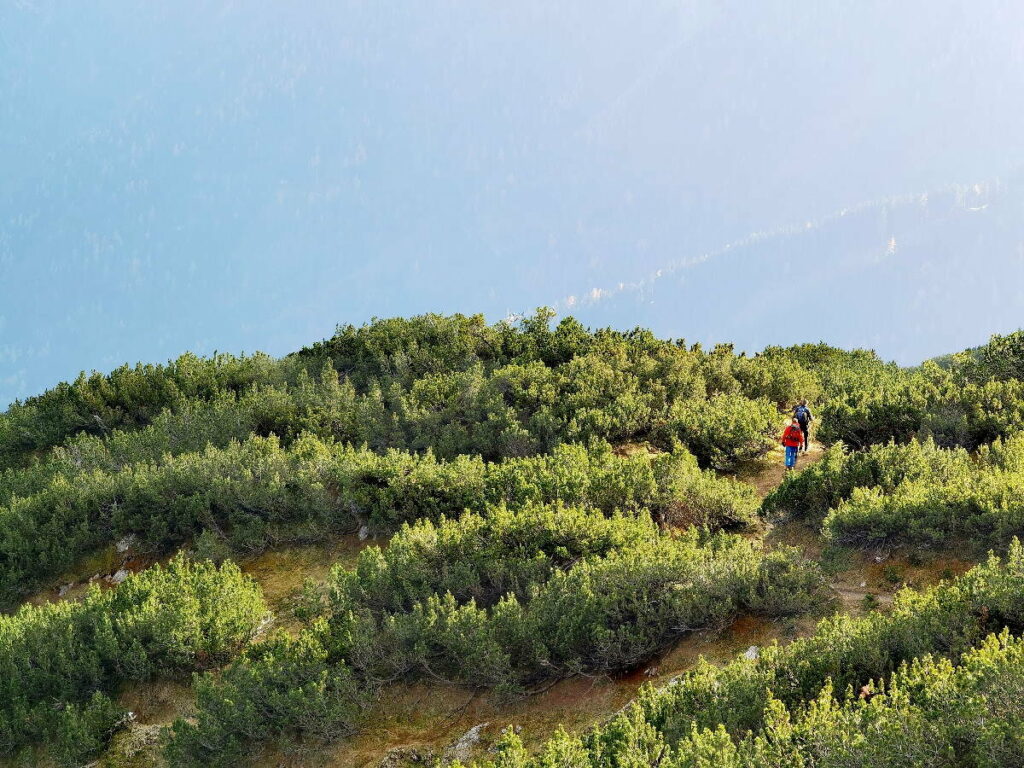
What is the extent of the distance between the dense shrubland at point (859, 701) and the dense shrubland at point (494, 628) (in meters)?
1.42

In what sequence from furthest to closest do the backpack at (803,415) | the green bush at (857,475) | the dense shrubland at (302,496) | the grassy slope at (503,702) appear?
the backpack at (803,415) < the dense shrubland at (302,496) < the green bush at (857,475) < the grassy slope at (503,702)

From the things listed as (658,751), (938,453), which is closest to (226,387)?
(938,453)

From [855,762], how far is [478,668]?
15.2ft

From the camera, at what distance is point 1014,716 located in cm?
481

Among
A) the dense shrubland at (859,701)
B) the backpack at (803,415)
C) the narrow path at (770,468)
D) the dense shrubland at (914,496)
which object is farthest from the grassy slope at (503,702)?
the backpack at (803,415)

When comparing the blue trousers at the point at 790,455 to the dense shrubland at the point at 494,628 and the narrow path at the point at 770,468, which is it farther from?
the dense shrubland at the point at 494,628

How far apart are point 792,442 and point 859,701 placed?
32.7 feet

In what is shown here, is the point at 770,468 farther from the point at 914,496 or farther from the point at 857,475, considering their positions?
the point at 914,496

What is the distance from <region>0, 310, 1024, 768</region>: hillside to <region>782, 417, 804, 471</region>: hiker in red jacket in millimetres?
481

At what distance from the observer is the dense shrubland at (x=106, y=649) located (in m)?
9.89

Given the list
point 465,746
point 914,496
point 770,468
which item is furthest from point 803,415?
point 465,746

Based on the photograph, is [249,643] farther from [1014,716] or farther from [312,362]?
[312,362]

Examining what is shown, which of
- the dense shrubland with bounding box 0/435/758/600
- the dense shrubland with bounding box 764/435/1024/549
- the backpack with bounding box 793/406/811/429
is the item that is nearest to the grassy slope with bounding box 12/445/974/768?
the dense shrubland with bounding box 764/435/1024/549

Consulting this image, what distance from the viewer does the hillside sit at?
21.6ft
